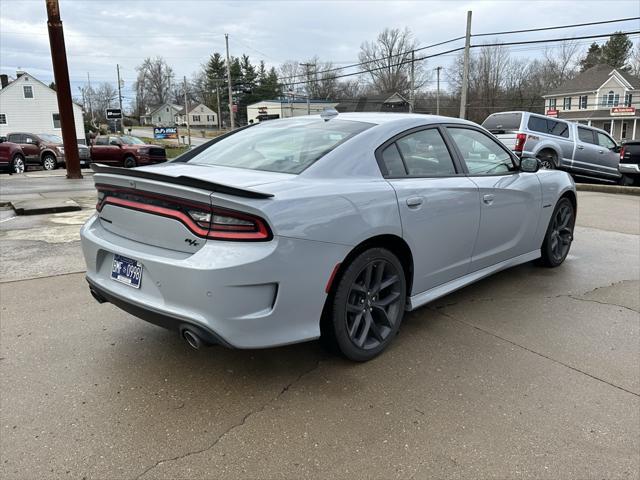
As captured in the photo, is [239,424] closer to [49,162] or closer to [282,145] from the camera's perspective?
[282,145]

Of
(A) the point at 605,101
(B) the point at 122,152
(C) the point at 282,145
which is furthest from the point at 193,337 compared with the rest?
(A) the point at 605,101

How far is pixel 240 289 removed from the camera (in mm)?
2420

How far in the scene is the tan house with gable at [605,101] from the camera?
4994 centimetres

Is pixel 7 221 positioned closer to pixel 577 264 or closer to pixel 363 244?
pixel 363 244

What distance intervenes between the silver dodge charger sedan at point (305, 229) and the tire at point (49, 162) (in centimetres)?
2030

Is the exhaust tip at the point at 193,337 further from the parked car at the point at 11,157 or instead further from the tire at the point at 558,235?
the parked car at the point at 11,157

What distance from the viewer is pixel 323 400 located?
9.05ft

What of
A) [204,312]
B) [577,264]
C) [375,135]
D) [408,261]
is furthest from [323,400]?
[577,264]

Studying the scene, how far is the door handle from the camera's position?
10.5 ft

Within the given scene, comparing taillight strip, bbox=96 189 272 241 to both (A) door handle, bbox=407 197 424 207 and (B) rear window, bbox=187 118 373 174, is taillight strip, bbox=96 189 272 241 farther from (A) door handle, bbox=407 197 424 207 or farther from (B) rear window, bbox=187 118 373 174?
(A) door handle, bbox=407 197 424 207

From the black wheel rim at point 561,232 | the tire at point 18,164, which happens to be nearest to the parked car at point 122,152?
the tire at point 18,164

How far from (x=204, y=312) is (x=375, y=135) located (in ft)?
5.43

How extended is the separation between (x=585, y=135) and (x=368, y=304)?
13730 millimetres

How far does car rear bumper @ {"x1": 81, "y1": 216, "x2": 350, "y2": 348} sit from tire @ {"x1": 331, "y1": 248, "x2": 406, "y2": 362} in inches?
6.8
